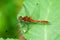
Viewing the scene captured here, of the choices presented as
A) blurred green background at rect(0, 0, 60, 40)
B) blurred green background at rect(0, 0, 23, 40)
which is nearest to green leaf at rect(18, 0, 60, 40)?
blurred green background at rect(0, 0, 60, 40)

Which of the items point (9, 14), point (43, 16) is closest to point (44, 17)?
point (43, 16)

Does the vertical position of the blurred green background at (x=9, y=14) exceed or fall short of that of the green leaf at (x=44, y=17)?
it exceeds it

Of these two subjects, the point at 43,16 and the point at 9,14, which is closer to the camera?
the point at 43,16

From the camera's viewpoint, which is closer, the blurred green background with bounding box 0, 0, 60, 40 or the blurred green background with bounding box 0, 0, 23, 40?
the blurred green background with bounding box 0, 0, 60, 40

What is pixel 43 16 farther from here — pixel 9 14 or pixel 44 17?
pixel 9 14

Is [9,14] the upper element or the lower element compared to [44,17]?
upper

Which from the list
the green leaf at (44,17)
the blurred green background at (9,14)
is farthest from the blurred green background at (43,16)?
the blurred green background at (9,14)

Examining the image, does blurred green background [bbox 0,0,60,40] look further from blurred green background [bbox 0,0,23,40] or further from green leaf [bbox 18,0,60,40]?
blurred green background [bbox 0,0,23,40]

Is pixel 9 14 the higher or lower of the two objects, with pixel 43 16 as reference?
higher

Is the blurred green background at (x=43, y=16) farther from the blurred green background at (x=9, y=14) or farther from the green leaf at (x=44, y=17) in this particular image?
the blurred green background at (x=9, y=14)
